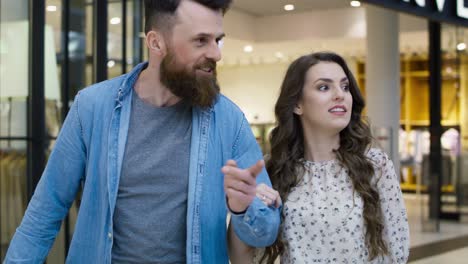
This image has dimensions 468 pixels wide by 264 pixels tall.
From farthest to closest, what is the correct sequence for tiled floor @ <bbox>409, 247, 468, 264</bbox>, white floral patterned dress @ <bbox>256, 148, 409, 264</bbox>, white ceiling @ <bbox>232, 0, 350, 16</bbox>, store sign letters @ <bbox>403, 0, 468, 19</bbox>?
1. white ceiling @ <bbox>232, 0, 350, 16</bbox>
2. tiled floor @ <bbox>409, 247, 468, 264</bbox>
3. store sign letters @ <bbox>403, 0, 468, 19</bbox>
4. white floral patterned dress @ <bbox>256, 148, 409, 264</bbox>

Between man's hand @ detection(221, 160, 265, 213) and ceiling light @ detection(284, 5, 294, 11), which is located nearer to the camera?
man's hand @ detection(221, 160, 265, 213)

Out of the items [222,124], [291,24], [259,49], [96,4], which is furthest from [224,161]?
[259,49]

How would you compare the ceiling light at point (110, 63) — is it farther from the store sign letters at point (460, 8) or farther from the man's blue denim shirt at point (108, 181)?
the man's blue denim shirt at point (108, 181)

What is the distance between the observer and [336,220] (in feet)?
7.48

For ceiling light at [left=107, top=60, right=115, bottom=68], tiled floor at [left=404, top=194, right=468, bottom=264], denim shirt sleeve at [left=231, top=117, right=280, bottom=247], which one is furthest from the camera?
tiled floor at [left=404, top=194, right=468, bottom=264]

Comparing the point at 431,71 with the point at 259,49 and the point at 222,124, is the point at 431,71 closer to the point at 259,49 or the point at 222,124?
the point at 259,49

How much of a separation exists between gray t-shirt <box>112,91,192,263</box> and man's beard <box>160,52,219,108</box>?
0.37ft

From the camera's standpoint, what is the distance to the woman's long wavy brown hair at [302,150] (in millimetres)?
2297

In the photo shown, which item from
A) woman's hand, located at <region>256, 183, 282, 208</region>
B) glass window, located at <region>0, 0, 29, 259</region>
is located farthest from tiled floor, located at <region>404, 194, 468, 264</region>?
woman's hand, located at <region>256, 183, 282, 208</region>

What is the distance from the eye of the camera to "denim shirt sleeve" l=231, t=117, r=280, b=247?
184 cm

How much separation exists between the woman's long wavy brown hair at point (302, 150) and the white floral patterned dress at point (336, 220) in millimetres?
23

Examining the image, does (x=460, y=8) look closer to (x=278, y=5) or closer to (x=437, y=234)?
(x=437, y=234)

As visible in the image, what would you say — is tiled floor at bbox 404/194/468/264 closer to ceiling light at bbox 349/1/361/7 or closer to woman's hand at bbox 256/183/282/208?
ceiling light at bbox 349/1/361/7

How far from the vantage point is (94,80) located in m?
6.27
